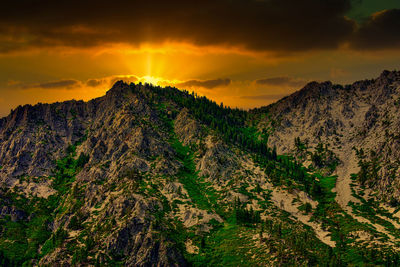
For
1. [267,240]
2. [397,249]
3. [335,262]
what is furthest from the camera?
[267,240]

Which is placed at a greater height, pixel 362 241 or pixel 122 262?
pixel 362 241

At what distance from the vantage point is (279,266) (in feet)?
550

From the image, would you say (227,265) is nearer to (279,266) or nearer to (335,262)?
(279,266)

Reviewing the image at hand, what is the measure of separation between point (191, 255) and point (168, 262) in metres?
15.5

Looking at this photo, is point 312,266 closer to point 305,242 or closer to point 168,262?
point 305,242

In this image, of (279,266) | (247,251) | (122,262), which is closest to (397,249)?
(279,266)

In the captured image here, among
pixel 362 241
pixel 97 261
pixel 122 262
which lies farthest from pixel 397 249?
pixel 97 261

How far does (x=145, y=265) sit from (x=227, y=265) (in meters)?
50.5

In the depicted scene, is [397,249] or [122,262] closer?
[397,249]

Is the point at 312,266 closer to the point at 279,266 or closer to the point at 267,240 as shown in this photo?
the point at 279,266

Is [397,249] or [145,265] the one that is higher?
[397,249]

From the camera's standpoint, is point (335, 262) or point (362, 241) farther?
point (362, 241)

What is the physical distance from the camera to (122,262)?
199 meters

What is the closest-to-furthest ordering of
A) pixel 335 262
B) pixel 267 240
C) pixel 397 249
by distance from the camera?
1. pixel 335 262
2. pixel 397 249
3. pixel 267 240
